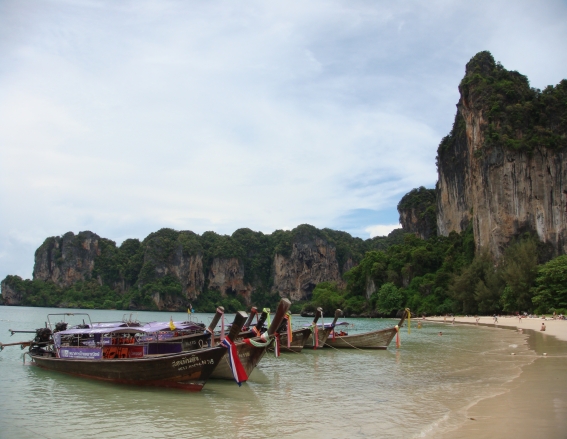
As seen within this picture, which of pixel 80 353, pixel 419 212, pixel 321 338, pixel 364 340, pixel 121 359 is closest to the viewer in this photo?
pixel 121 359

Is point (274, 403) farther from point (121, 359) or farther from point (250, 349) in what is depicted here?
point (121, 359)

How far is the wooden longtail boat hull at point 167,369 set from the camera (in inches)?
498

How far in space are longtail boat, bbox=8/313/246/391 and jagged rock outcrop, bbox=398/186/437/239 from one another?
95.2 m

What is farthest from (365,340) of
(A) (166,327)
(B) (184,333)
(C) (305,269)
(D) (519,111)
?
(C) (305,269)

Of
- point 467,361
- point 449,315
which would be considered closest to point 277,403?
point 467,361

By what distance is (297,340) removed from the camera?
23.7 metres

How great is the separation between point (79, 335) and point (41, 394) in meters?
3.21

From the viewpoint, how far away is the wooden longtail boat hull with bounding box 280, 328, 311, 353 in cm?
2326

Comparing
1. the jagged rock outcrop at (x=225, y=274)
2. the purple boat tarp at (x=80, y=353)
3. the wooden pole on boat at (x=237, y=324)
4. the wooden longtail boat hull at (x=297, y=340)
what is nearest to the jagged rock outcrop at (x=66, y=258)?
the jagged rock outcrop at (x=225, y=274)

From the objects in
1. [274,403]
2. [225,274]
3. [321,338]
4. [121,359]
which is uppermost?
[225,274]

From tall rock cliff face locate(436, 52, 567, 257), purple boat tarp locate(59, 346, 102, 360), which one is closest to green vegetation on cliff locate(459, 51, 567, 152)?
tall rock cliff face locate(436, 52, 567, 257)

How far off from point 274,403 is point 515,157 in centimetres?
5704

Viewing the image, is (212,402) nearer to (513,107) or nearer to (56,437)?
(56,437)

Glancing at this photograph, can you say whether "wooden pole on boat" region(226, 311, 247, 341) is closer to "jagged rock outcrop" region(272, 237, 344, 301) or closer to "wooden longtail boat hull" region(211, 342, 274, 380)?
"wooden longtail boat hull" region(211, 342, 274, 380)
